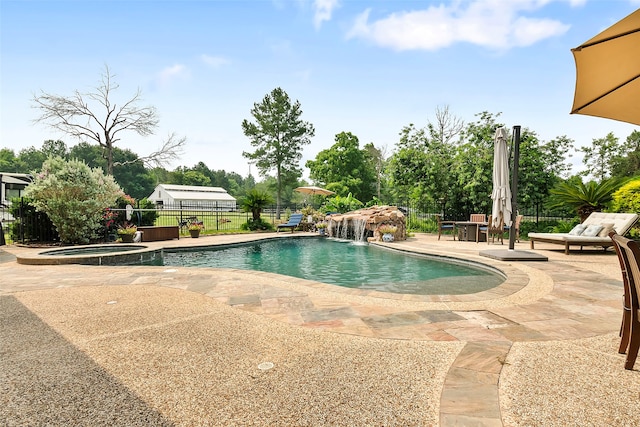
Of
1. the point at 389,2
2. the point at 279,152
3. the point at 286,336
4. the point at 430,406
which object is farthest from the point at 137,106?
the point at 430,406

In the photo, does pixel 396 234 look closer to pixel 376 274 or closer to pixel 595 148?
pixel 376 274

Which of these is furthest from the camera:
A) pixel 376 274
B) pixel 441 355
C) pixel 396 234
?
pixel 396 234

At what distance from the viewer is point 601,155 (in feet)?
70.8

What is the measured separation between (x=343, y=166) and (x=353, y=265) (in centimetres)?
2348

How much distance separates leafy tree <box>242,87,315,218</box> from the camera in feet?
95.1

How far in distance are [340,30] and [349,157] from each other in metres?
21.6

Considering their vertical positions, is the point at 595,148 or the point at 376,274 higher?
the point at 595,148

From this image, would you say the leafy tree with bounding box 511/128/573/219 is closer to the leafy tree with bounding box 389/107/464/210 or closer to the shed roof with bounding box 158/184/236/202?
the leafy tree with bounding box 389/107/464/210

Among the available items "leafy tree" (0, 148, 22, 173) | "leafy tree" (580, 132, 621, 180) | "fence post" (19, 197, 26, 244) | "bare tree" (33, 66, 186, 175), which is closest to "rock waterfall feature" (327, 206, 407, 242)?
"fence post" (19, 197, 26, 244)

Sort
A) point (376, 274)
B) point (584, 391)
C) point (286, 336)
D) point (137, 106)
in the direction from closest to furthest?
point (584, 391) → point (286, 336) → point (376, 274) → point (137, 106)

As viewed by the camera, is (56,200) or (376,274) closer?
(376,274)

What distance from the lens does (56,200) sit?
936 centimetres

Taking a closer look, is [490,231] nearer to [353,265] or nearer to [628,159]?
[353,265]

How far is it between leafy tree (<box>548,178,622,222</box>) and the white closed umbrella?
4.51m
